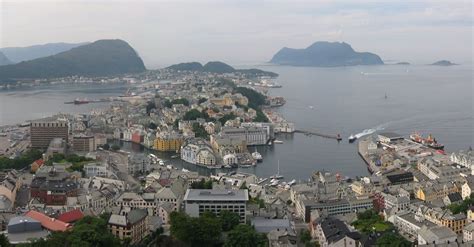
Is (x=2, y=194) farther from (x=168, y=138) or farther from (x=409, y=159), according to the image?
(x=409, y=159)

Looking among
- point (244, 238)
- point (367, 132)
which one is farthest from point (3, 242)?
point (367, 132)

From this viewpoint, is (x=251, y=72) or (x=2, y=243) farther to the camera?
(x=251, y=72)

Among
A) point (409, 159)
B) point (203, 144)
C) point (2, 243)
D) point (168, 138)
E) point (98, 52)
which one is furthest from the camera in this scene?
point (98, 52)

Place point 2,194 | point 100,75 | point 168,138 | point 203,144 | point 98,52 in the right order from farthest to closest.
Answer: point 98,52, point 100,75, point 168,138, point 203,144, point 2,194

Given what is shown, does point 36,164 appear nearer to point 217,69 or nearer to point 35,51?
point 217,69

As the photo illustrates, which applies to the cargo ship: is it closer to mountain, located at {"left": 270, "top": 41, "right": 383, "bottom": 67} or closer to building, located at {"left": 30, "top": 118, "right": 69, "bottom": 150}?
building, located at {"left": 30, "top": 118, "right": 69, "bottom": 150}

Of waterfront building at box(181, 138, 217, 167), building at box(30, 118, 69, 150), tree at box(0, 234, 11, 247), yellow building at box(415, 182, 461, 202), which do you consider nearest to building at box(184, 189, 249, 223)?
tree at box(0, 234, 11, 247)

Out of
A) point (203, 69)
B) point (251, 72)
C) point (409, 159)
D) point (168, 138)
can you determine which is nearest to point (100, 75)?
point (203, 69)

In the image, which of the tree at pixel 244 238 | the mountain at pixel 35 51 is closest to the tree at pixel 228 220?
the tree at pixel 244 238
